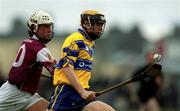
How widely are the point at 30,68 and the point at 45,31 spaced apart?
0.58 meters

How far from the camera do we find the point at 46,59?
1178 cm

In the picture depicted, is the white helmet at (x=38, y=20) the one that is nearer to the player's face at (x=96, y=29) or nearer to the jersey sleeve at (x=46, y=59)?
the jersey sleeve at (x=46, y=59)

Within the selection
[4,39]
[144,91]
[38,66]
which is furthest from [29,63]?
[4,39]

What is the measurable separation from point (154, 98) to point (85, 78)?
21.9ft

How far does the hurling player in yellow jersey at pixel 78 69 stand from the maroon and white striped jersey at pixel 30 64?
30 cm

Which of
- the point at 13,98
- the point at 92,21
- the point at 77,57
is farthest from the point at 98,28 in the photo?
the point at 13,98

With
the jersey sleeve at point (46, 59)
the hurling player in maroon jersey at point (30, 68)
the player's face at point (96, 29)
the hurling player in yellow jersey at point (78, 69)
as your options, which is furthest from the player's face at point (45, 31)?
the player's face at point (96, 29)

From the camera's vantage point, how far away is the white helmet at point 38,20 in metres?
12.1

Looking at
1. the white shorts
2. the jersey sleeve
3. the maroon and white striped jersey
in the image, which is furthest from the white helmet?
the white shorts

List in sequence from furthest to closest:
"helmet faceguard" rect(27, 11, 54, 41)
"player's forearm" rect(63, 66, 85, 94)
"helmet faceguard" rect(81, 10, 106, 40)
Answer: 1. "helmet faceguard" rect(27, 11, 54, 41)
2. "helmet faceguard" rect(81, 10, 106, 40)
3. "player's forearm" rect(63, 66, 85, 94)

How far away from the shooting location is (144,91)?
18.1 m

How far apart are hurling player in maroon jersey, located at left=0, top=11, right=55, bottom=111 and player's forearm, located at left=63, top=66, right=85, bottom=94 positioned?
0.48m

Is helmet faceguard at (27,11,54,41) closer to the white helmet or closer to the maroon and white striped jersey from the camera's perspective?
the white helmet

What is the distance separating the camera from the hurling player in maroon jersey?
39.2ft
